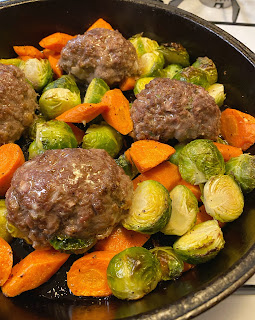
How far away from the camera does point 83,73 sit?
3.21 m

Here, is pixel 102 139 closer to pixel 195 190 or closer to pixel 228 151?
pixel 195 190

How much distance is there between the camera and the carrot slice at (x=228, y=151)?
2.82 m

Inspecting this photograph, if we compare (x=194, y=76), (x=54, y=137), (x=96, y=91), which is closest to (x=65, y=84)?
(x=96, y=91)

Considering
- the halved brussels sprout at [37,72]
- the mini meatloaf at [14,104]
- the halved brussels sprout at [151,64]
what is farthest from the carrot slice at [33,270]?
the halved brussels sprout at [151,64]

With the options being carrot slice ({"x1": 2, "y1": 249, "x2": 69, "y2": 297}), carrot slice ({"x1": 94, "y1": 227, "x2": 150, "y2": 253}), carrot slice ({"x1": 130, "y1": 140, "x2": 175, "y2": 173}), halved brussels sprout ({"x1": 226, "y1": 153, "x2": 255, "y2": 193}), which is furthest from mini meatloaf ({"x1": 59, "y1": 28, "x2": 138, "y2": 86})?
carrot slice ({"x1": 2, "y1": 249, "x2": 69, "y2": 297})

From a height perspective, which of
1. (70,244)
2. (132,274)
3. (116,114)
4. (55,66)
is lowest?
(70,244)

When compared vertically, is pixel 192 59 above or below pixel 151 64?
above

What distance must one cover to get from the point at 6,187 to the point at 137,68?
1.71 m

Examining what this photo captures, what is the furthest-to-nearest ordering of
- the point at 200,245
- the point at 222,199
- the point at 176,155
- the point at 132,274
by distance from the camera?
the point at 176,155
the point at 222,199
the point at 200,245
the point at 132,274

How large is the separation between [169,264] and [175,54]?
2234 millimetres

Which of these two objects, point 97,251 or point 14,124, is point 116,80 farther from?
point 97,251

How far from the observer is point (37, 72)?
319 cm

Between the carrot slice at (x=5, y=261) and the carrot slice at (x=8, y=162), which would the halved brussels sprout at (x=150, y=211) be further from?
the carrot slice at (x=8, y=162)

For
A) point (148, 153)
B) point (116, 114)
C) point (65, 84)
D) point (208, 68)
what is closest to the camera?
point (148, 153)
